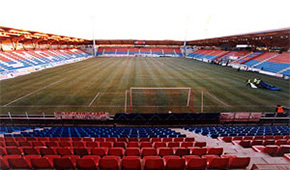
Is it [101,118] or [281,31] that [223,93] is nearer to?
[101,118]

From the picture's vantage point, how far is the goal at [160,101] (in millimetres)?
13867

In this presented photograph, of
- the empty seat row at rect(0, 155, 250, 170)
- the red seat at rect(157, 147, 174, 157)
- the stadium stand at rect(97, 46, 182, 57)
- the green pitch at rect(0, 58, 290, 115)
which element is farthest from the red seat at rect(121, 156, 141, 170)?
the stadium stand at rect(97, 46, 182, 57)

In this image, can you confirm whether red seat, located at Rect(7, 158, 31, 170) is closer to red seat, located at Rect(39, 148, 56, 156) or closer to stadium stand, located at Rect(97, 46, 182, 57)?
red seat, located at Rect(39, 148, 56, 156)

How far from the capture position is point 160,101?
1588 centimetres

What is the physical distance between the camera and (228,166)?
402cm

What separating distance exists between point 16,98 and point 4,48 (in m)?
34.4

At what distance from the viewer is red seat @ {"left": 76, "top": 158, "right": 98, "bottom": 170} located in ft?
12.9

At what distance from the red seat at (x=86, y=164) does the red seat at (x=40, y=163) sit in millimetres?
775

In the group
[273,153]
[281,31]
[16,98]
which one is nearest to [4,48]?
[16,98]

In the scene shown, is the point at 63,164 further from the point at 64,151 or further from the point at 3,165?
the point at 3,165

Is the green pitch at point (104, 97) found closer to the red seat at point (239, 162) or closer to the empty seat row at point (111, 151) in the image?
the empty seat row at point (111, 151)

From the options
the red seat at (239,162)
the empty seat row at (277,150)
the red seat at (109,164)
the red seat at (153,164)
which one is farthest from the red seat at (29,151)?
the empty seat row at (277,150)

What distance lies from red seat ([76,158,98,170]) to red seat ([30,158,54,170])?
78cm

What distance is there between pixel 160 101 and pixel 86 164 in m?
12.4
